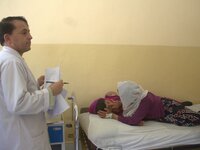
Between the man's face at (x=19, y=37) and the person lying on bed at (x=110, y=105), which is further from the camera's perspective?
the person lying on bed at (x=110, y=105)

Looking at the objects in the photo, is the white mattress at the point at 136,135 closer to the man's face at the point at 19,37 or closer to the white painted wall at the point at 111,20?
the man's face at the point at 19,37

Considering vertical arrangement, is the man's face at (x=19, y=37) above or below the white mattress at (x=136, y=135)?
above

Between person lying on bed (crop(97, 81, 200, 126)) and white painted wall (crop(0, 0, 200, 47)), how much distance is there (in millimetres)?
899

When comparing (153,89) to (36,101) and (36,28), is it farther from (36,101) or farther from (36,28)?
(36,101)

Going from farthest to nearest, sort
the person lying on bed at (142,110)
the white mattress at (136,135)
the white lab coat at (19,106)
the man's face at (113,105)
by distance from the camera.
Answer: the man's face at (113,105) < the person lying on bed at (142,110) < the white mattress at (136,135) < the white lab coat at (19,106)

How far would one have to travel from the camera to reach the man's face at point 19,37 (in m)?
1.48

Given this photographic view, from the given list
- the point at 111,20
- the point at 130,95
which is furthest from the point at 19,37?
the point at 111,20

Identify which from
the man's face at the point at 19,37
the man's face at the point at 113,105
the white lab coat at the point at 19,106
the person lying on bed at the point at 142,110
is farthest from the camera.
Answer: the man's face at the point at 113,105

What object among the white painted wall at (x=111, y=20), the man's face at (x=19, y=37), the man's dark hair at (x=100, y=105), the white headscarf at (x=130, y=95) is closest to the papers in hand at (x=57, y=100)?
the man's face at (x=19, y=37)

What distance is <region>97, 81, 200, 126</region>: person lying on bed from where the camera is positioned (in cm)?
218

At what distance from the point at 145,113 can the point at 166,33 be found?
1.34 metres

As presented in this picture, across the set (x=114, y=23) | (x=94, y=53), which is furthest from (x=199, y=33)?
(x=94, y=53)

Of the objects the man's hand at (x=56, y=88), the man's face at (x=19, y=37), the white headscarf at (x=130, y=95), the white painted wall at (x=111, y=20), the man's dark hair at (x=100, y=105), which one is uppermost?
the white painted wall at (x=111, y=20)

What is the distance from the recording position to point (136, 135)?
199cm
